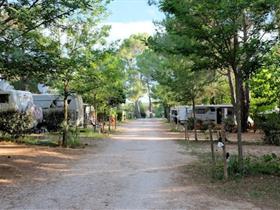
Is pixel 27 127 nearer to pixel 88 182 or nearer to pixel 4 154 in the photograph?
pixel 4 154

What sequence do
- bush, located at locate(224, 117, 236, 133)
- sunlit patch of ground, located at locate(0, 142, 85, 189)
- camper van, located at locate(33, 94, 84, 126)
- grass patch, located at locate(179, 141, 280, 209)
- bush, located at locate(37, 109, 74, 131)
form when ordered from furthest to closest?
bush, located at locate(224, 117, 236, 133), camper van, located at locate(33, 94, 84, 126), bush, located at locate(37, 109, 74, 131), sunlit patch of ground, located at locate(0, 142, 85, 189), grass patch, located at locate(179, 141, 280, 209)

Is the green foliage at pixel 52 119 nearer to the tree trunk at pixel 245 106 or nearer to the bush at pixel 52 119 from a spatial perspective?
the bush at pixel 52 119

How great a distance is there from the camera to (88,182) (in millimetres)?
10930

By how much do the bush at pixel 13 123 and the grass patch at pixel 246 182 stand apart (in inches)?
392

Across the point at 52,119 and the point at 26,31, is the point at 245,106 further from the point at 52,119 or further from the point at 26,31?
the point at 26,31

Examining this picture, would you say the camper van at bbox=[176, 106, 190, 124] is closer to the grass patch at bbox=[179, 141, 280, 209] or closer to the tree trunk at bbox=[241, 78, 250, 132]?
the tree trunk at bbox=[241, 78, 250, 132]

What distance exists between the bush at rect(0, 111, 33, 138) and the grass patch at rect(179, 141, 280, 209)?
9.97 m

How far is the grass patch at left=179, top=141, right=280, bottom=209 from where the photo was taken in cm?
912

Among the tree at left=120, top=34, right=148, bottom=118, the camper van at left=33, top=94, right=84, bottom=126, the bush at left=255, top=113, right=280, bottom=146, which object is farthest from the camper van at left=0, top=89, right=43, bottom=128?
the tree at left=120, top=34, right=148, bottom=118

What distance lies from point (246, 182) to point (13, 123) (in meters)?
13.2

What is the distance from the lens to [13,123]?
21359mm

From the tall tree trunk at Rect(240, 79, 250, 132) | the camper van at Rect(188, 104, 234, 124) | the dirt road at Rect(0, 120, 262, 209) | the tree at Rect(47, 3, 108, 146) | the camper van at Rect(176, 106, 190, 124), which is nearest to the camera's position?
the dirt road at Rect(0, 120, 262, 209)

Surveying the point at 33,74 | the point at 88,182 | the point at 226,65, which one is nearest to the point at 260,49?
the point at 226,65

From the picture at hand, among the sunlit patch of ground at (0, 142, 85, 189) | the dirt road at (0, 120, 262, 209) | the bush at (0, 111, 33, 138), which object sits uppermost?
the bush at (0, 111, 33, 138)
